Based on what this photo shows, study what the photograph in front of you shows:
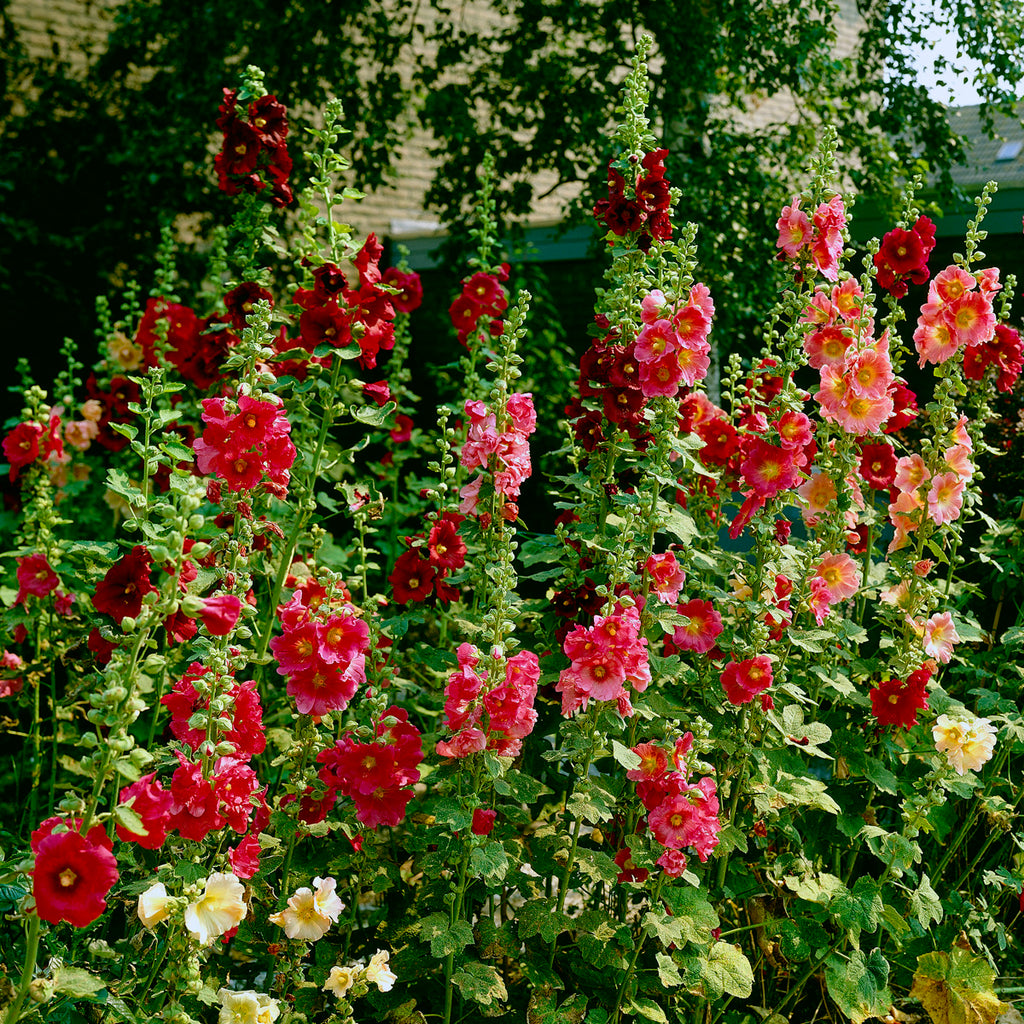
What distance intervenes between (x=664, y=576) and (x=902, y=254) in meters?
0.98

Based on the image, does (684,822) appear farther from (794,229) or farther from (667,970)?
(794,229)

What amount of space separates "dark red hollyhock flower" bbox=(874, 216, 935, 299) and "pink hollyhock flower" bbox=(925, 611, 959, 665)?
734 mm

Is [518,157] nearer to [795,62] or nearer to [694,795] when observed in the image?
[795,62]

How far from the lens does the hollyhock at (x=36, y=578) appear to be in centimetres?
250

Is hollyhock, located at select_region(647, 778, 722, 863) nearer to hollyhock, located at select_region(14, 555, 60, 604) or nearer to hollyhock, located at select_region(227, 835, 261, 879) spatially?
hollyhock, located at select_region(227, 835, 261, 879)

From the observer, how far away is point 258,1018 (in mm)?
1500

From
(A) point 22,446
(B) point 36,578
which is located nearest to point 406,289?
(A) point 22,446

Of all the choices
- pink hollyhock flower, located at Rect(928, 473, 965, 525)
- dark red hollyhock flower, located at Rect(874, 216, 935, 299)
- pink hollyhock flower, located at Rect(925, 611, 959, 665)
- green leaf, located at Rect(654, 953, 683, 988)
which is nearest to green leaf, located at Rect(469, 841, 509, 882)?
green leaf, located at Rect(654, 953, 683, 988)

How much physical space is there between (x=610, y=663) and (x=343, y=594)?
1.64ft

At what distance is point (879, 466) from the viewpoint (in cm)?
231

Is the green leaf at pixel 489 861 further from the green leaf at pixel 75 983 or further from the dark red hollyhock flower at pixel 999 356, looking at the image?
the dark red hollyhock flower at pixel 999 356

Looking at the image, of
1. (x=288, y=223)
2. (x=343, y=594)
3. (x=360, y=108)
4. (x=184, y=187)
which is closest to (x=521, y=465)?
(x=343, y=594)

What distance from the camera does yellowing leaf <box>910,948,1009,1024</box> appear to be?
6.96ft

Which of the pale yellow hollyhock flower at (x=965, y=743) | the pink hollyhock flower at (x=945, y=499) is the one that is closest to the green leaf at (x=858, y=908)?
the pale yellow hollyhock flower at (x=965, y=743)
